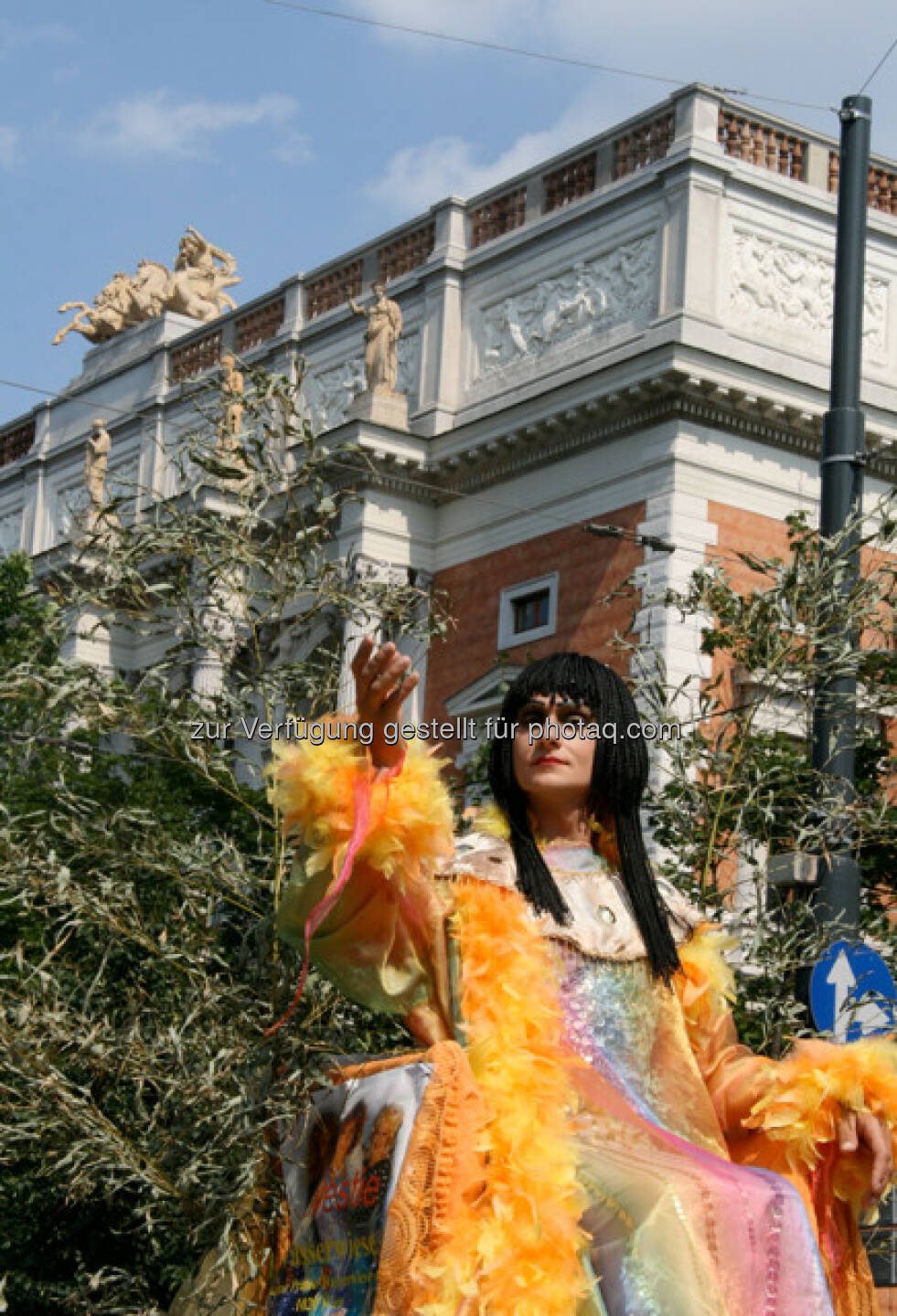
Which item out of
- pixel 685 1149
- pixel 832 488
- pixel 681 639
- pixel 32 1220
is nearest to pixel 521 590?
pixel 681 639

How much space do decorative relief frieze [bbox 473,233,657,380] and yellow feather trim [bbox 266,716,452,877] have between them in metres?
20.5

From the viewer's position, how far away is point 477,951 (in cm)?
482

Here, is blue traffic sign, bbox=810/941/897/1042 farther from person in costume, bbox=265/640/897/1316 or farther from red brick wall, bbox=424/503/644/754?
red brick wall, bbox=424/503/644/754

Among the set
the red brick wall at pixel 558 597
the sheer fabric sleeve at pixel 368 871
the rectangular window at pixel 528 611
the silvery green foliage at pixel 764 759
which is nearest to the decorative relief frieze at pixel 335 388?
the red brick wall at pixel 558 597

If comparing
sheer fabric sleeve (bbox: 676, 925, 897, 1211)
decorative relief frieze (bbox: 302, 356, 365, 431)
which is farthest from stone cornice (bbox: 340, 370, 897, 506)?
sheer fabric sleeve (bbox: 676, 925, 897, 1211)

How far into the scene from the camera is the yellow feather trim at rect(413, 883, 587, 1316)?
430 centimetres

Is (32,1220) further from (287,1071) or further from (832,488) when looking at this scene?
(832,488)

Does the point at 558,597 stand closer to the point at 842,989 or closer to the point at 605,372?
the point at 605,372

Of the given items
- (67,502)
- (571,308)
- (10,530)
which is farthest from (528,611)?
(10,530)

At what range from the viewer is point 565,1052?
4773 millimetres

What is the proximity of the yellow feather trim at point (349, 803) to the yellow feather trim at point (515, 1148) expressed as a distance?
259 mm

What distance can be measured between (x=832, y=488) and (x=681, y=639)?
41.7 feet

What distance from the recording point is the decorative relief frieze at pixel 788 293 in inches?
977

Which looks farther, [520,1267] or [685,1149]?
[685,1149]
